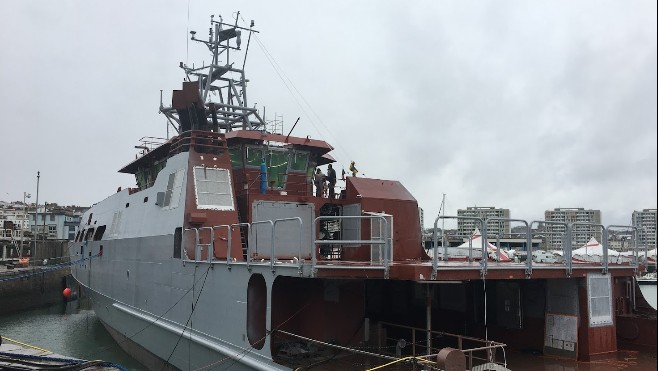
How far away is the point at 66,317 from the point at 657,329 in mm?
→ 27762

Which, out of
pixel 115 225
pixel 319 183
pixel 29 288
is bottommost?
pixel 29 288

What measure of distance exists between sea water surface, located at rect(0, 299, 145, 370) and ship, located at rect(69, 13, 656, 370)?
4.80 ft

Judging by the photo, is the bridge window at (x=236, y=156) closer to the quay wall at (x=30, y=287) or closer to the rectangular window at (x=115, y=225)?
the rectangular window at (x=115, y=225)

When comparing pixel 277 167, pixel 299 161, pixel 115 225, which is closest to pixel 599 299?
pixel 299 161

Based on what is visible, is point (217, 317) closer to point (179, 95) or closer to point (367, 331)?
point (367, 331)

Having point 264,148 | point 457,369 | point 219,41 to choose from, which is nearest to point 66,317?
point 219,41

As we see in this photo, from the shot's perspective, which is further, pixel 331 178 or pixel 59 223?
pixel 59 223

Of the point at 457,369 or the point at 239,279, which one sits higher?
the point at 239,279

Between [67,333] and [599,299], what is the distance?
865 inches

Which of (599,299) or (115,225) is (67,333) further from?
(599,299)

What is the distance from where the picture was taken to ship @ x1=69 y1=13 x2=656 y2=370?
9.34 metres

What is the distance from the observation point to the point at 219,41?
19.2m

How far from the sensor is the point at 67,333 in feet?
77.3

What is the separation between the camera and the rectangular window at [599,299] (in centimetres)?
1017
